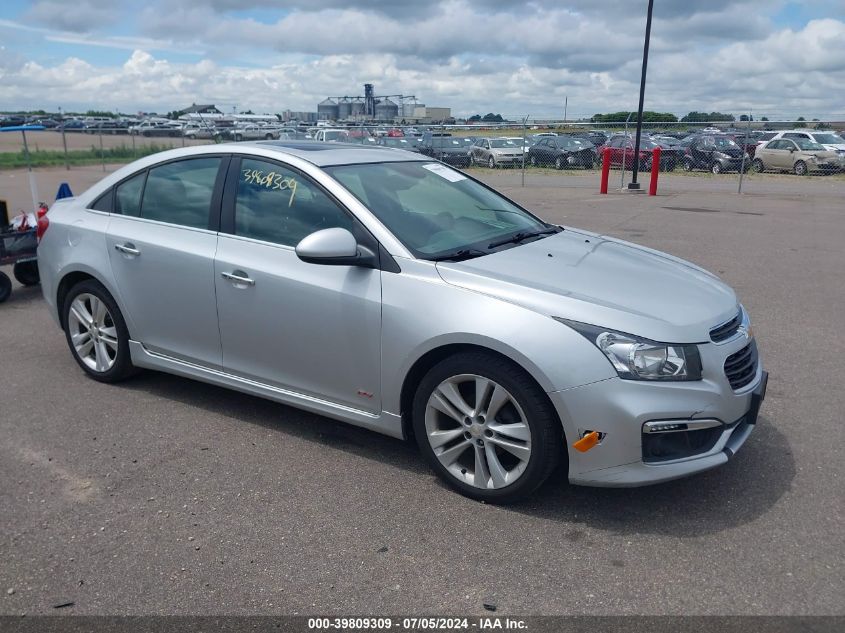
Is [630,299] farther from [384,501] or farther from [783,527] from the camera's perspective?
[384,501]

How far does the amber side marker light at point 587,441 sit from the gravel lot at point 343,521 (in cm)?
40

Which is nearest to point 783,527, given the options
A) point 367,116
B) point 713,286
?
point 713,286

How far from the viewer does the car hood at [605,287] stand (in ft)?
→ 11.4

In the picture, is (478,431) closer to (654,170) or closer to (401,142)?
(654,170)

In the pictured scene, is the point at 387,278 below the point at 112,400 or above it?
above

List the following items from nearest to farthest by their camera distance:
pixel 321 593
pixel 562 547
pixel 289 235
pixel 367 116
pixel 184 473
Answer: pixel 321 593 < pixel 562 547 < pixel 184 473 < pixel 289 235 < pixel 367 116

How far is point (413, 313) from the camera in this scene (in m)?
3.76

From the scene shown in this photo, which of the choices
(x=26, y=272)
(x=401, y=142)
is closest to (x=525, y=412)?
(x=26, y=272)

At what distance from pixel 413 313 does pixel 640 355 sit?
3.56 feet

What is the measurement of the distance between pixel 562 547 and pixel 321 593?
3.48ft

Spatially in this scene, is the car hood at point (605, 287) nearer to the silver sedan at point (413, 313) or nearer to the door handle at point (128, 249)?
the silver sedan at point (413, 313)

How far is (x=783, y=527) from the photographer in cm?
349

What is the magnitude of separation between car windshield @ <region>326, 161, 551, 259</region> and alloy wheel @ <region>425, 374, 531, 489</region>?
0.74 metres

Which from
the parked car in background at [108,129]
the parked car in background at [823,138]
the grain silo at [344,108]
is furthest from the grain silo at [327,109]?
the parked car in background at [823,138]
